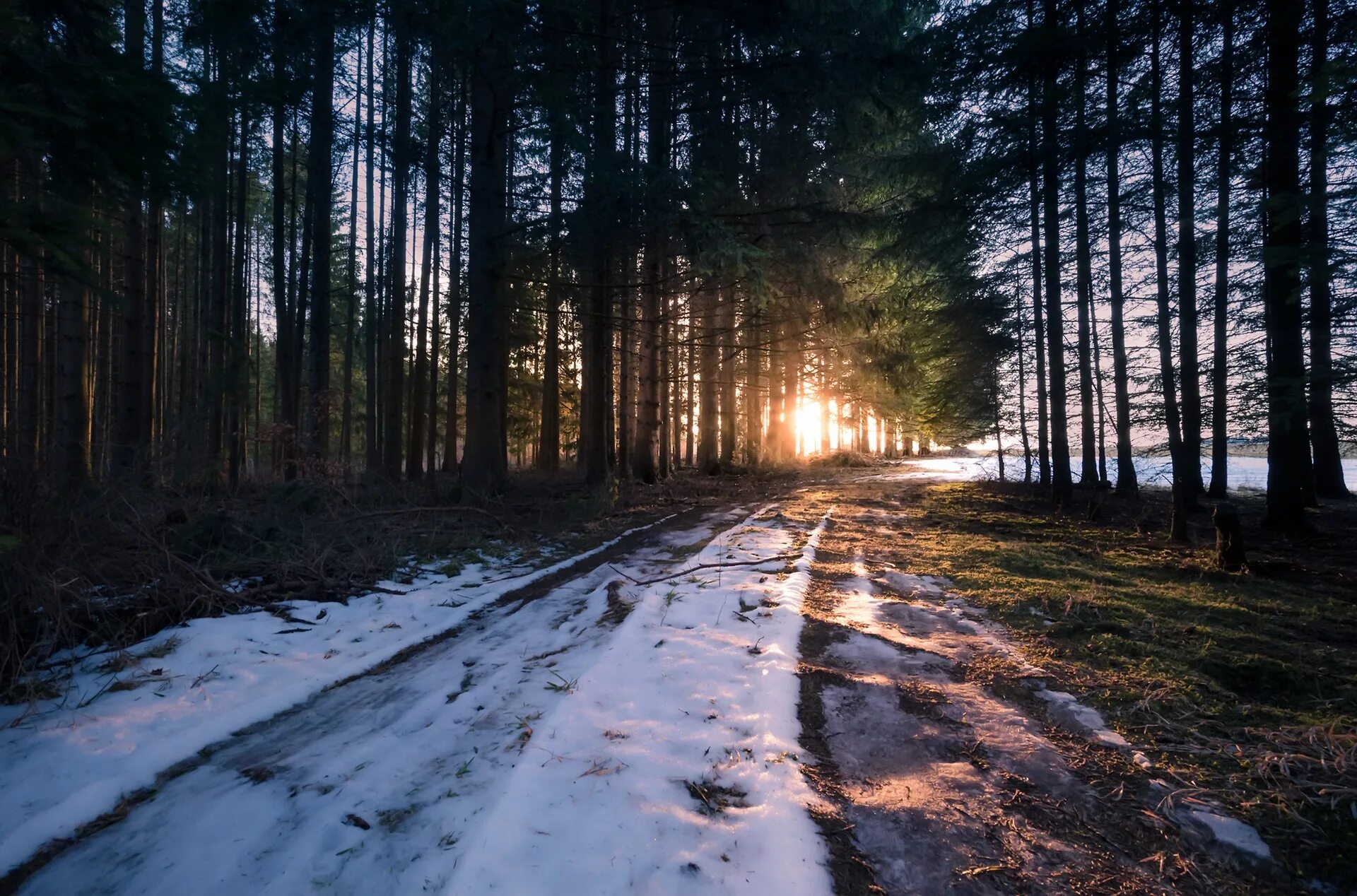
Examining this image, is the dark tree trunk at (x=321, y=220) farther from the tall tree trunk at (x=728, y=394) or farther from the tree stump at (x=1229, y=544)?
the tree stump at (x=1229, y=544)

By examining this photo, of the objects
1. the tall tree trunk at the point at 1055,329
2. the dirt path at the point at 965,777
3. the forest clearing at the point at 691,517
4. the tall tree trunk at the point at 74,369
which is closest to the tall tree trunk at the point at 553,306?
the forest clearing at the point at 691,517

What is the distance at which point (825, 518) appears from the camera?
31.9 ft

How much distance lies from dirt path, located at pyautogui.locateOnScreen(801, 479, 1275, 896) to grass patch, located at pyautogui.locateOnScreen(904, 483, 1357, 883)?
1.01ft

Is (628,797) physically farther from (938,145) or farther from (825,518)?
(938,145)

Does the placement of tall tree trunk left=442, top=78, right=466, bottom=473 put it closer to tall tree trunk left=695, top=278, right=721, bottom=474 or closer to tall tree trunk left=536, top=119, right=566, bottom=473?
tall tree trunk left=536, top=119, right=566, bottom=473

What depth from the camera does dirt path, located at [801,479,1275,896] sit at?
1877 mm

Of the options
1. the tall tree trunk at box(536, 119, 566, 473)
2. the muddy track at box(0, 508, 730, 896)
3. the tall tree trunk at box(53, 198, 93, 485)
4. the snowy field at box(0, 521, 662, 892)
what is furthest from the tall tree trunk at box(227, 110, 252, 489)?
the muddy track at box(0, 508, 730, 896)

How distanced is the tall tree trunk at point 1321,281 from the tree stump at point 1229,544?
161 cm

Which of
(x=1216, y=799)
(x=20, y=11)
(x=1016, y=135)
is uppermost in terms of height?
(x=1016, y=135)

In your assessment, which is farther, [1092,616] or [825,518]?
[825,518]

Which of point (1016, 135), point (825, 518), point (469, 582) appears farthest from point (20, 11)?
point (1016, 135)

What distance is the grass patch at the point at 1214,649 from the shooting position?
89.8 inches

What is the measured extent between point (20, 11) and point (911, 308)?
1773 centimetres

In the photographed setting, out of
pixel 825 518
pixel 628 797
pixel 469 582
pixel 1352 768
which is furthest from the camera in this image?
pixel 825 518
